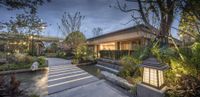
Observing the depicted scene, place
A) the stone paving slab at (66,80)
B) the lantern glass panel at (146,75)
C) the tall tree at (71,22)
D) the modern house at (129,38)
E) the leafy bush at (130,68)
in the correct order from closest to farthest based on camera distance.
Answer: the lantern glass panel at (146,75) < the stone paving slab at (66,80) < the leafy bush at (130,68) < the modern house at (129,38) < the tall tree at (71,22)

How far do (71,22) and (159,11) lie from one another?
619 inches

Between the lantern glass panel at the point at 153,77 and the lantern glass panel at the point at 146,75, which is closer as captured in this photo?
the lantern glass panel at the point at 153,77

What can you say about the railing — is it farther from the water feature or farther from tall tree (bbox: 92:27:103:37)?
tall tree (bbox: 92:27:103:37)

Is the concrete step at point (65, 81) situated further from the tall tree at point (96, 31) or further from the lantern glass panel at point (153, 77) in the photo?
the tall tree at point (96, 31)

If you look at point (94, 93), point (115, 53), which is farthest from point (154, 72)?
point (115, 53)

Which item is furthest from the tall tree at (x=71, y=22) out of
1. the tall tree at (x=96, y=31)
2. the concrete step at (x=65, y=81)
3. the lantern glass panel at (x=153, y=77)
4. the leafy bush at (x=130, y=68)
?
the tall tree at (x=96, y=31)

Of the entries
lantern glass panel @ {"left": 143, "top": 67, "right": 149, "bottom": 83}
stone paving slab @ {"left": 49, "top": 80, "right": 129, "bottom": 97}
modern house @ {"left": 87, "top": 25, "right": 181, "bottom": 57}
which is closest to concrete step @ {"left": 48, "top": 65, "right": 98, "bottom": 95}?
stone paving slab @ {"left": 49, "top": 80, "right": 129, "bottom": 97}

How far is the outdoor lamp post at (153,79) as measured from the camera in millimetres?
3709

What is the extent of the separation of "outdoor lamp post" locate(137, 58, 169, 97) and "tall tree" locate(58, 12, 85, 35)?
57.1 feet

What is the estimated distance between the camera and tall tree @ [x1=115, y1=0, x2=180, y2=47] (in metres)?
5.60

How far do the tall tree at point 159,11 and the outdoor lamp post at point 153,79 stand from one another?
5.96 feet

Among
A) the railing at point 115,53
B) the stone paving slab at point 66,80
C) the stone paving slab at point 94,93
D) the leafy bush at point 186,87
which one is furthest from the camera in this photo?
the railing at point 115,53

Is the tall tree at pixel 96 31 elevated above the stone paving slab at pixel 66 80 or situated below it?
above

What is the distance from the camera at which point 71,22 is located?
20.0 meters
